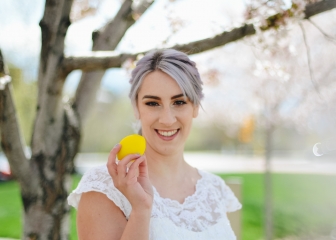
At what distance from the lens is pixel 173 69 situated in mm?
1962

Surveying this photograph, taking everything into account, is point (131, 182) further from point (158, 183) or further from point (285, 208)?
point (285, 208)

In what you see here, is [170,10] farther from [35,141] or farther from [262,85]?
[262,85]

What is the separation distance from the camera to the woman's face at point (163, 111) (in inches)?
77.1

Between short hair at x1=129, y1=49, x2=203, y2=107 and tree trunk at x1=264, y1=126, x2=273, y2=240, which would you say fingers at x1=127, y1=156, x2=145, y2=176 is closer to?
short hair at x1=129, y1=49, x2=203, y2=107

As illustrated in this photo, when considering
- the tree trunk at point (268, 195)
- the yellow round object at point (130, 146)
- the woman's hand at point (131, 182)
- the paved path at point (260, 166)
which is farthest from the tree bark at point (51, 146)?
the paved path at point (260, 166)

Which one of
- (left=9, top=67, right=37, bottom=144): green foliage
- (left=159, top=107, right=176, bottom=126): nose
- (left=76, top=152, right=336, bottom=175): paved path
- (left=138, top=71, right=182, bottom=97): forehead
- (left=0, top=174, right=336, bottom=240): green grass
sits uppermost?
(left=9, top=67, right=37, bottom=144): green foliage

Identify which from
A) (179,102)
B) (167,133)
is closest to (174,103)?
(179,102)

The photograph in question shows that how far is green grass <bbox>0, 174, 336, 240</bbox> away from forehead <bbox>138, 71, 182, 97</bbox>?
6.42 metres

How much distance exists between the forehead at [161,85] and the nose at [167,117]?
0.08m

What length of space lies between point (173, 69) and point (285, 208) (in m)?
9.55

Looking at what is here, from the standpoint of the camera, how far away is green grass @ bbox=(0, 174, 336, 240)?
859 centimetres

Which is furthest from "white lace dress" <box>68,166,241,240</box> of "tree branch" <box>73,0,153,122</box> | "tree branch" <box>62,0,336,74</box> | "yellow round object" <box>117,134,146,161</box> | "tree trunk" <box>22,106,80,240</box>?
"tree branch" <box>73,0,153,122</box>

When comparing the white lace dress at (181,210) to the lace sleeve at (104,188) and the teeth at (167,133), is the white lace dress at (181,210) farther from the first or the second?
the teeth at (167,133)

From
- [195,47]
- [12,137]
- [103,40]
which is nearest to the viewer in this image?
[195,47]
